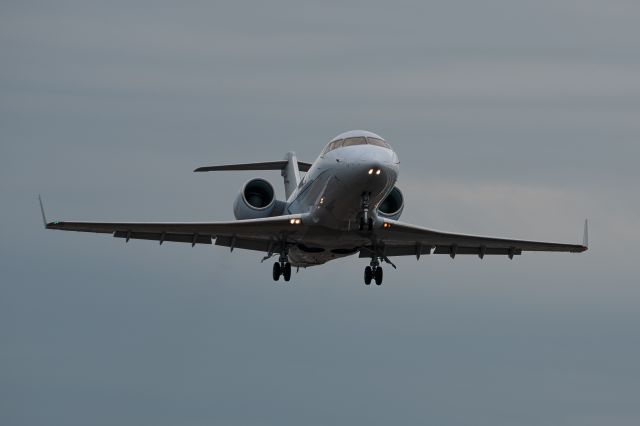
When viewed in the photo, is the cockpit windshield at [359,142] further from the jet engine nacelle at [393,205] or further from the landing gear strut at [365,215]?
the jet engine nacelle at [393,205]

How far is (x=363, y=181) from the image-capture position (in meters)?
43.2

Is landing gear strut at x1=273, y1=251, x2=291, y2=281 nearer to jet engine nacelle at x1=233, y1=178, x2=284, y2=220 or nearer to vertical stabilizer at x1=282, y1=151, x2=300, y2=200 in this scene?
jet engine nacelle at x1=233, y1=178, x2=284, y2=220

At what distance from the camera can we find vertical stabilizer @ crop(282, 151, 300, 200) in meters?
55.4

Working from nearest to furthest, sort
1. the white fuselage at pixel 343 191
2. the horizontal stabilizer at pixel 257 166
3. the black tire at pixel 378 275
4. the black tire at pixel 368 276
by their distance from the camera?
1. the white fuselage at pixel 343 191
2. the black tire at pixel 378 275
3. the black tire at pixel 368 276
4. the horizontal stabilizer at pixel 257 166

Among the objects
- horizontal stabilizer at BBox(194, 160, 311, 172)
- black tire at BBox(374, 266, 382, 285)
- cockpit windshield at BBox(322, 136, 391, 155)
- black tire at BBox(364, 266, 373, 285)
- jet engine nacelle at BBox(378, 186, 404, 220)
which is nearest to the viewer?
cockpit windshield at BBox(322, 136, 391, 155)

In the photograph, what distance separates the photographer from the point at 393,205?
159 ft

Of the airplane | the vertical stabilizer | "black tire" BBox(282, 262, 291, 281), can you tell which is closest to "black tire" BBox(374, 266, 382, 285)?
the airplane

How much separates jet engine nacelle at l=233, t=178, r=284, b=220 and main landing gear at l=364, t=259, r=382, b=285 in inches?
137

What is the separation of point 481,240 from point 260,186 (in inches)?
298

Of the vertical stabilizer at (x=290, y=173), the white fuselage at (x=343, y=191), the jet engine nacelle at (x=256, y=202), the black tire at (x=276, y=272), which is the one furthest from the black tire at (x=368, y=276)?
the vertical stabilizer at (x=290, y=173)

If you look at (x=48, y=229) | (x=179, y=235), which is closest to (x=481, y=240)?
(x=179, y=235)

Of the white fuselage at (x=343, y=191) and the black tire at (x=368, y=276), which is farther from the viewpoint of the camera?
the black tire at (x=368, y=276)

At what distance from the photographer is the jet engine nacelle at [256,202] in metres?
49.0

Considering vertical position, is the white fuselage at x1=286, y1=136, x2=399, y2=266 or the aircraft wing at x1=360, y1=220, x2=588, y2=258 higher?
the white fuselage at x1=286, y1=136, x2=399, y2=266
